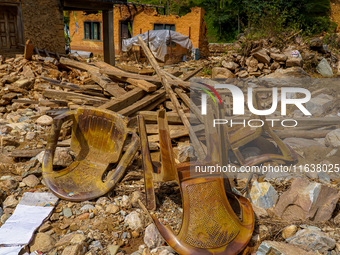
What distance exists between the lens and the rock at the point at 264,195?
126 inches

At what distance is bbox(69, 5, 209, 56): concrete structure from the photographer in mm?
18031

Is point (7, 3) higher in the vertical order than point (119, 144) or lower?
higher

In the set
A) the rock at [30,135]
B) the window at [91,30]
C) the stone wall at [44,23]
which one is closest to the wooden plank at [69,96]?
the rock at [30,135]

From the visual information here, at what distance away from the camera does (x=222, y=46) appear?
20484 mm

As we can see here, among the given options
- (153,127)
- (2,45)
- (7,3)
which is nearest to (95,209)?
(153,127)

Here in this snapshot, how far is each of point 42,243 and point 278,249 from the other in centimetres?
201

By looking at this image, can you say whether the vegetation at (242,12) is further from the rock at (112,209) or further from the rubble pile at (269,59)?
the rock at (112,209)

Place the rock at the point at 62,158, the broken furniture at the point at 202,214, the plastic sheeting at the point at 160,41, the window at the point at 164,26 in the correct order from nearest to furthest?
the broken furniture at the point at 202,214 → the rock at the point at 62,158 → the plastic sheeting at the point at 160,41 → the window at the point at 164,26

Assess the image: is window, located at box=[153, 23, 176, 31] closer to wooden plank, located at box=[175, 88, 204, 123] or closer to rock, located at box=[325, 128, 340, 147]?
wooden plank, located at box=[175, 88, 204, 123]

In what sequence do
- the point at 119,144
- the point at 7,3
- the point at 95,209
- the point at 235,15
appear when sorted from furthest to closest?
the point at 235,15 < the point at 7,3 < the point at 119,144 < the point at 95,209

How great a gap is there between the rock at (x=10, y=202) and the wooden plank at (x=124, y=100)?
211 centimetres

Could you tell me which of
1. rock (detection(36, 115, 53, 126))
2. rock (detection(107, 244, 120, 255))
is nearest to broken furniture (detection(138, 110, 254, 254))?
rock (detection(107, 244, 120, 255))

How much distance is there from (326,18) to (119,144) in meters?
22.2

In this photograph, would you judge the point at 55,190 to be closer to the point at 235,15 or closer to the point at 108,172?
the point at 108,172
